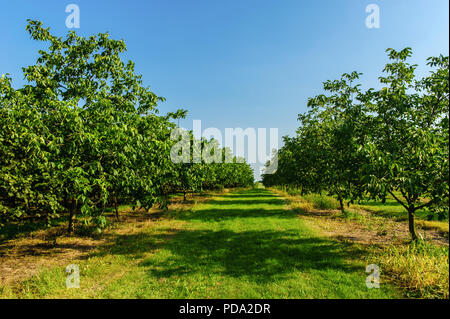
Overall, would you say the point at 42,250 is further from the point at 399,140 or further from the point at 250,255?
the point at 399,140

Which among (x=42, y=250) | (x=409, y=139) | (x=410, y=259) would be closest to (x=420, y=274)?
(x=410, y=259)

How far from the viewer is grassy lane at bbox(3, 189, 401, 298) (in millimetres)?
5477

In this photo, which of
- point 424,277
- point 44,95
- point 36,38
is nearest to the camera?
point 424,277

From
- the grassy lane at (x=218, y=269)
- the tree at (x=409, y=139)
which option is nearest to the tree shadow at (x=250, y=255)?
the grassy lane at (x=218, y=269)

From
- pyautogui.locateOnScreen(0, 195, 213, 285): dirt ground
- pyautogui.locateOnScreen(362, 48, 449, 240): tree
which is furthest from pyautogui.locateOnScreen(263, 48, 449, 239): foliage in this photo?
pyautogui.locateOnScreen(0, 195, 213, 285): dirt ground

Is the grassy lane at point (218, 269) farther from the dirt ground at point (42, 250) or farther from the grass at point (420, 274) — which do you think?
the dirt ground at point (42, 250)

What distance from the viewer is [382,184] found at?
5.86 meters

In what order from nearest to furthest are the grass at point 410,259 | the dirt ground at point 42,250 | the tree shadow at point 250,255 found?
the grass at point 410,259, the tree shadow at point 250,255, the dirt ground at point 42,250

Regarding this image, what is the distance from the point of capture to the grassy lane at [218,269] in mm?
5477

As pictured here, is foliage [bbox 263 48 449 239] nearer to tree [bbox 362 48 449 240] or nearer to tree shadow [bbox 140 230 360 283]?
tree [bbox 362 48 449 240]

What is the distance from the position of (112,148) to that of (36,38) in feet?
29.7
